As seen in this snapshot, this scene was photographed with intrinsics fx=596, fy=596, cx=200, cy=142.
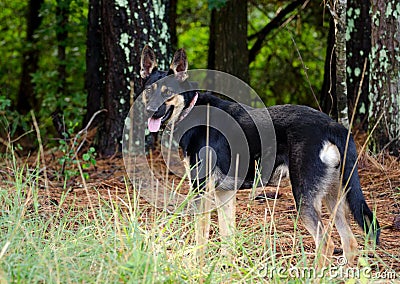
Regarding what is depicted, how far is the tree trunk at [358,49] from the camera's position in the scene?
22.7 feet

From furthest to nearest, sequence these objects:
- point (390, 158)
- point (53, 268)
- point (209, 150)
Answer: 1. point (390, 158)
2. point (209, 150)
3. point (53, 268)

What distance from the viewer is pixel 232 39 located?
8.70 metres

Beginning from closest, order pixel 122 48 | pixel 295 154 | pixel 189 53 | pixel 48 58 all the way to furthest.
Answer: pixel 295 154 < pixel 122 48 < pixel 48 58 < pixel 189 53

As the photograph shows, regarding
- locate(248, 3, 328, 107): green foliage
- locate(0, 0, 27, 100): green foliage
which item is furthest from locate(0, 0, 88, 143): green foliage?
locate(248, 3, 328, 107): green foliage

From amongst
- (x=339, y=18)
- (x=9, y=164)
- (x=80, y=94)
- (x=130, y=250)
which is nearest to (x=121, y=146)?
(x=9, y=164)

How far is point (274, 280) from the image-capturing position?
10.0 ft

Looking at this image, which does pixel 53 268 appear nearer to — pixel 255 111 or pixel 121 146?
pixel 255 111

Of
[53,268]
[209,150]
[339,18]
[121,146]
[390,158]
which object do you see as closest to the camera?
[53,268]

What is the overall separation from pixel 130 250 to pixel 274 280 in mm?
752

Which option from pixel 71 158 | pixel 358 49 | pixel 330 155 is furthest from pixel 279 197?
pixel 358 49

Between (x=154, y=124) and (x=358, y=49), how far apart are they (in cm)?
343

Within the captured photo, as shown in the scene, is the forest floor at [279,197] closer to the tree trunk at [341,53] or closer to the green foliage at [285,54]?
the tree trunk at [341,53]

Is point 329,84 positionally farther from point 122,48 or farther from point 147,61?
point 147,61

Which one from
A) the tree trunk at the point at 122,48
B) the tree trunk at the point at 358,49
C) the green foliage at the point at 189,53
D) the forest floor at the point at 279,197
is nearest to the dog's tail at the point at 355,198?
the forest floor at the point at 279,197
